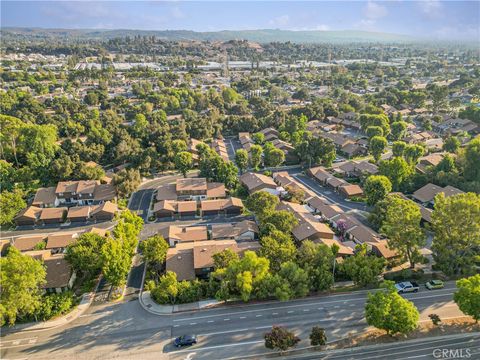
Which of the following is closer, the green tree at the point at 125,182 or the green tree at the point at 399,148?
the green tree at the point at 125,182

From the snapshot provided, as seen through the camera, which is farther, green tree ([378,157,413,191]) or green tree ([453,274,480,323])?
green tree ([378,157,413,191])

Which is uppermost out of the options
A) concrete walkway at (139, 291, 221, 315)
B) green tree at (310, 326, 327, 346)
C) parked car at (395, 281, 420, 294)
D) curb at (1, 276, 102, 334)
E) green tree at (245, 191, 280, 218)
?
green tree at (245, 191, 280, 218)

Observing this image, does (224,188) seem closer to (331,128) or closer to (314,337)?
(314,337)

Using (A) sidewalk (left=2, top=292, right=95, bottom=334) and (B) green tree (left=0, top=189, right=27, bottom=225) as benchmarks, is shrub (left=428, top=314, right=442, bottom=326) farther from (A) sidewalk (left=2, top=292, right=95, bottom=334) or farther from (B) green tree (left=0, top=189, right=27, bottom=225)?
(B) green tree (left=0, top=189, right=27, bottom=225)

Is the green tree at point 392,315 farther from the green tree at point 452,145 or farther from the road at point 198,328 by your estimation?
the green tree at point 452,145

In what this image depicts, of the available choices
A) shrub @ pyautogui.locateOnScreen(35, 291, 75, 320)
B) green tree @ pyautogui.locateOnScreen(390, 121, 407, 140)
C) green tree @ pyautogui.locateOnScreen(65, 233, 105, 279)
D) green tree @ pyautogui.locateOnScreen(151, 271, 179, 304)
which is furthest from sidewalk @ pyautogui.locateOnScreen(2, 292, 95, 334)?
green tree @ pyautogui.locateOnScreen(390, 121, 407, 140)

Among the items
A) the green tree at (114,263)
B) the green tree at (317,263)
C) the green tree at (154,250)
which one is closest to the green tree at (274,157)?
the green tree at (317,263)

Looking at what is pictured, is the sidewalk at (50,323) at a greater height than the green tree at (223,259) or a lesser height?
lesser

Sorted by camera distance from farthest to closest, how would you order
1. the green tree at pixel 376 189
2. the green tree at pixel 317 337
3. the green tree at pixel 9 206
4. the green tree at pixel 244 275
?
the green tree at pixel 376 189
the green tree at pixel 9 206
the green tree at pixel 244 275
the green tree at pixel 317 337
